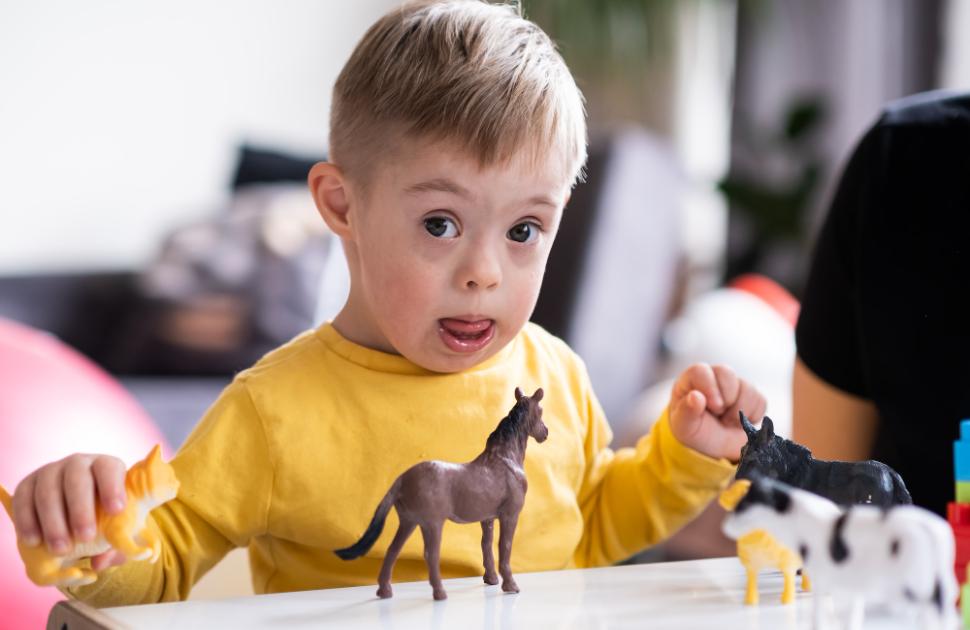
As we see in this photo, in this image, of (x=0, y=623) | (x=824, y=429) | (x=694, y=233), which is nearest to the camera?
(x=0, y=623)

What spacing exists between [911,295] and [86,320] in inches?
74.3

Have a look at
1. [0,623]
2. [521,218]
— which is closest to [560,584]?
[521,218]

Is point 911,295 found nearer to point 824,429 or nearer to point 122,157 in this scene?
point 824,429

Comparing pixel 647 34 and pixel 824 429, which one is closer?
pixel 824 429

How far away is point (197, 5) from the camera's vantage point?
2.87m

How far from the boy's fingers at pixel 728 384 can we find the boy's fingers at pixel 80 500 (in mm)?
480

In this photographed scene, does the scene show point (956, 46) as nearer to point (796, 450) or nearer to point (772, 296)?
point (772, 296)

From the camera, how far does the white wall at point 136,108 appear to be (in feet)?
8.51

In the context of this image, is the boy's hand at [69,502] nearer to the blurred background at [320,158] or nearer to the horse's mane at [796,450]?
the horse's mane at [796,450]

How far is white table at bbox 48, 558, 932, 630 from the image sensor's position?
52 centimetres

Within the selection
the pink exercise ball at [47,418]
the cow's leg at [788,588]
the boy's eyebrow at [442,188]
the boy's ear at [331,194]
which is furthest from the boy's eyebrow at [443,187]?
the pink exercise ball at [47,418]

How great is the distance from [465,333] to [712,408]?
0.23 meters

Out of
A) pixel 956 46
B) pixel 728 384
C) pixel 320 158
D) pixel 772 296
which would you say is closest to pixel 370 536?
pixel 728 384

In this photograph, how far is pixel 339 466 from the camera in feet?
2.28
